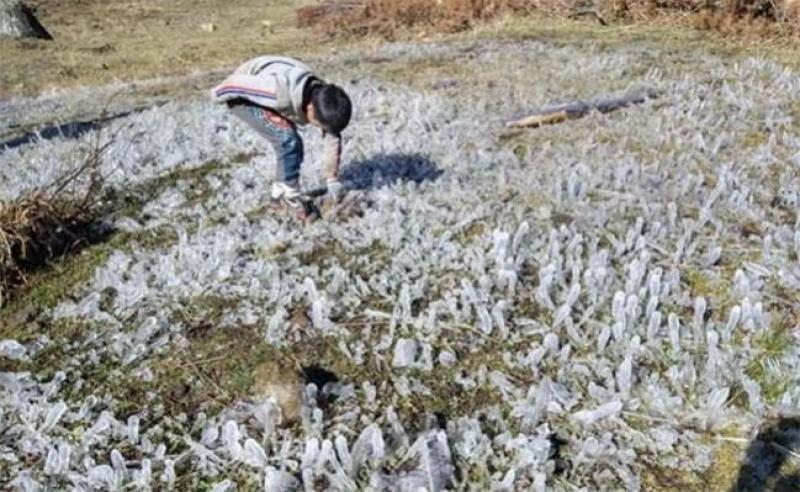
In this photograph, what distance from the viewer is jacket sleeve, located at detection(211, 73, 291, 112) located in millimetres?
6336

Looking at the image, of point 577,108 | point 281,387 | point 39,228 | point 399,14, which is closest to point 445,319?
point 281,387

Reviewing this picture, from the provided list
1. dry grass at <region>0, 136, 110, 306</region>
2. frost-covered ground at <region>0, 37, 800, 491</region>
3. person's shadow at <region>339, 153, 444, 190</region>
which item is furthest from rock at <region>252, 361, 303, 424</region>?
person's shadow at <region>339, 153, 444, 190</region>

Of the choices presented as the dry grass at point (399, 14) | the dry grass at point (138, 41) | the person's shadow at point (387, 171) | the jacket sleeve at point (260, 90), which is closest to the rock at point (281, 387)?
the jacket sleeve at point (260, 90)

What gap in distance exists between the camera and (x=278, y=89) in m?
6.33

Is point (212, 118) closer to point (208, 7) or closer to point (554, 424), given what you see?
point (554, 424)

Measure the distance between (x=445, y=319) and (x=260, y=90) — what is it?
240cm

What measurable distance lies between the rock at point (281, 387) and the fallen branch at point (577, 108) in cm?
538

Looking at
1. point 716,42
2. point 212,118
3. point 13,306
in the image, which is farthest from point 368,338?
point 716,42

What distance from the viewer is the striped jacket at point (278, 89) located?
6.33m

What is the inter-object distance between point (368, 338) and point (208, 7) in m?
28.8

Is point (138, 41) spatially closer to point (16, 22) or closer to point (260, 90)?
point (16, 22)

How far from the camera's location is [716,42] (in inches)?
618

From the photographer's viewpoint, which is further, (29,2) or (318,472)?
(29,2)

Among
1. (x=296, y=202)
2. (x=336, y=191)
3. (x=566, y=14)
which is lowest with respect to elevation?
(x=296, y=202)
